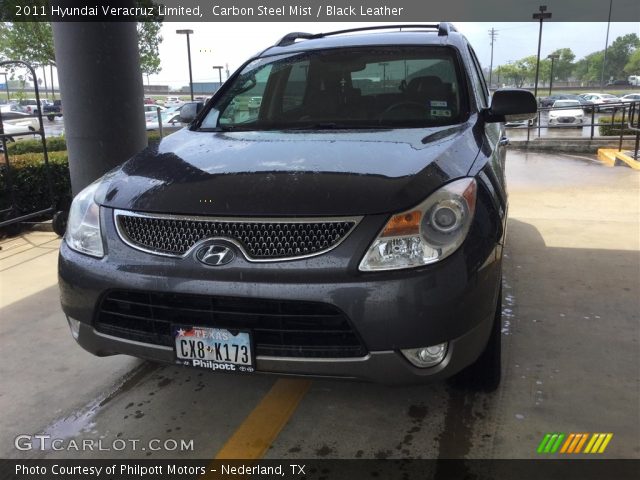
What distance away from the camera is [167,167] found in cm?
262

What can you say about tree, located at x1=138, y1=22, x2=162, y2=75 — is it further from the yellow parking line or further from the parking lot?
the yellow parking line

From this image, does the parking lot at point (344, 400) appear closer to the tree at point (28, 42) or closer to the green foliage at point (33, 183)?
the green foliage at point (33, 183)

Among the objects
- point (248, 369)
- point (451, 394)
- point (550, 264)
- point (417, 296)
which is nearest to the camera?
point (417, 296)

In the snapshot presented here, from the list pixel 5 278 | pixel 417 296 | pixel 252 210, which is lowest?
pixel 5 278

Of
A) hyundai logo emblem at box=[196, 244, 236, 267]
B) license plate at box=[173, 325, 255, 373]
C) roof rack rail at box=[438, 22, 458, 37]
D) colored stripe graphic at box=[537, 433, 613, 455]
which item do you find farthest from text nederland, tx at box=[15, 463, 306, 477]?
roof rack rail at box=[438, 22, 458, 37]

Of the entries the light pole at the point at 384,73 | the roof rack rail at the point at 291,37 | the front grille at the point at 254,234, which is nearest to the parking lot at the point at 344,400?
the front grille at the point at 254,234

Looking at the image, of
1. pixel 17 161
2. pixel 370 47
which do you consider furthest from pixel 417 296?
pixel 17 161

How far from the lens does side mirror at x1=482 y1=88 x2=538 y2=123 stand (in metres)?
3.16

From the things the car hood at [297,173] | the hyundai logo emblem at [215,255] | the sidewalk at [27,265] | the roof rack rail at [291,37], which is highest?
the roof rack rail at [291,37]

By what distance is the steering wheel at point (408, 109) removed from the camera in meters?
3.18

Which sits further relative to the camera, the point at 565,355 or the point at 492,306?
the point at 565,355

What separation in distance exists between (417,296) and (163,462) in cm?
129

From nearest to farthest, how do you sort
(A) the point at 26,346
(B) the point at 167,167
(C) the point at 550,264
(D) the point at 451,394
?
(B) the point at 167,167, (D) the point at 451,394, (A) the point at 26,346, (C) the point at 550,264

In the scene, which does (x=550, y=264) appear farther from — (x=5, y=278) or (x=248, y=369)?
(x=5, y=278)
